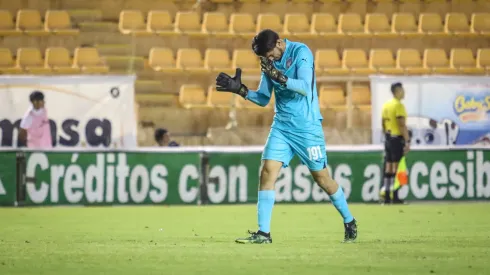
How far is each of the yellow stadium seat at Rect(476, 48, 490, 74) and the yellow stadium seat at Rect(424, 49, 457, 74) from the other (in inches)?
27.0

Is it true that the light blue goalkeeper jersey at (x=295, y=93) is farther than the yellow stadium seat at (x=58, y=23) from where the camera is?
No

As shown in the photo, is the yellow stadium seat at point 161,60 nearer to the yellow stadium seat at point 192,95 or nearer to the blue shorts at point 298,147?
the yellow stadium seat at point 192,95

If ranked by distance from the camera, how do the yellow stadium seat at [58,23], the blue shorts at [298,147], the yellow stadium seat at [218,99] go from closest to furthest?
the blue shorts at [298,147]
the yellow stadium seat at [218,99]
the yellow stadium seat at [58,23]

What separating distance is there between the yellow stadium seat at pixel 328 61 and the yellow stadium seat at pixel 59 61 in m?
5.21

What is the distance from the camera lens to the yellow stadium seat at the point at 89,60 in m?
23.0

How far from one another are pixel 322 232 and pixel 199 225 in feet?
6.44

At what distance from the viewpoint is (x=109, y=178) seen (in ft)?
57.6

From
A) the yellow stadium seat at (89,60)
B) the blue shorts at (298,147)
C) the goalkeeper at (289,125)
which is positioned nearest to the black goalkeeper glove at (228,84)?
the goalkeeper at (289,125)

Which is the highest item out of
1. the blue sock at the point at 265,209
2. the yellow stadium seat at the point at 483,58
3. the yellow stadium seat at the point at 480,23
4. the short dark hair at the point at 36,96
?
the yellow stadium seat at the point at 480,23

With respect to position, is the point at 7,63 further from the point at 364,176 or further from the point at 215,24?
the point at 364,176

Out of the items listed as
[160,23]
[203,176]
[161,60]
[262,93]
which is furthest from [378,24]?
[262,93]

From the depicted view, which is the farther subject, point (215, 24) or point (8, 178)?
point (215, 24)

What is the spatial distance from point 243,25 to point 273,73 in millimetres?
14737

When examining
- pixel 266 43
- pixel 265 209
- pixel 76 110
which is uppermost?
pixel 266 43
